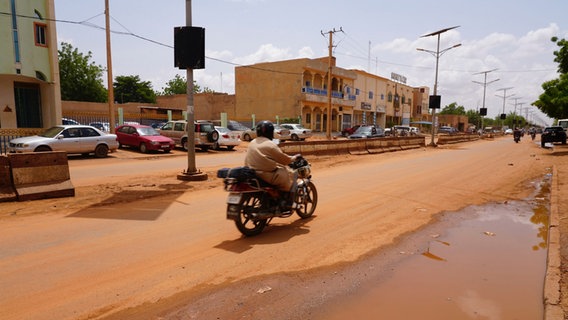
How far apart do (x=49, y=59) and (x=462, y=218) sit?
2127 cm

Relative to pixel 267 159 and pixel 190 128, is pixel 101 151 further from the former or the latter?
pixel 267 159

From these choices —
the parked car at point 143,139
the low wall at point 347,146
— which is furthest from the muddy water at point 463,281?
the parked car at point 143,139

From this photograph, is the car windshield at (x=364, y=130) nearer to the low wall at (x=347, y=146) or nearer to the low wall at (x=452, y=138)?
the low wall at (x=347, y=146)

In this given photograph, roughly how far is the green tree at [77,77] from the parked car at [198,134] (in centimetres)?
3487

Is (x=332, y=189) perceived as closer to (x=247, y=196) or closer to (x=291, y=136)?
(x=247, y=196)

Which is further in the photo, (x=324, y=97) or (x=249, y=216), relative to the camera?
(x=324, y=97)

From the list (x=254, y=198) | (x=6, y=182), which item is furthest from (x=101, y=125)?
(x=254, y=198)

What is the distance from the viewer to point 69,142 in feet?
51.7

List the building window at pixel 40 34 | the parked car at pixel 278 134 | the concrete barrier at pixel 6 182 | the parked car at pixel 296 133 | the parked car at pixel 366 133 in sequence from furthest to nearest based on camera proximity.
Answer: the parked car at pixel 296 133
the parked car at pixel 366 133
the parked car at pixel 278 134
the building window at pixel 40 34
the concrete barrier at pixel 6 182

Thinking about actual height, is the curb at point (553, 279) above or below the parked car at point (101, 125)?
below

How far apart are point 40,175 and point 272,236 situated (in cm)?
557

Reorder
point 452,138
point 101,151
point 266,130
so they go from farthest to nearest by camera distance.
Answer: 1. point 452,138
2. point 101,151
3. point 266,130

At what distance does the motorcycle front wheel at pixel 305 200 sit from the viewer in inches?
249

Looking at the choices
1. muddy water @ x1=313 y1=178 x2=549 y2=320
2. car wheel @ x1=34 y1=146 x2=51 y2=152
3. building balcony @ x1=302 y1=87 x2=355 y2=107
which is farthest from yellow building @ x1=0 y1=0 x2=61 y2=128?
building balcony @ x1=302 y1=87 x2=355 y2=107
